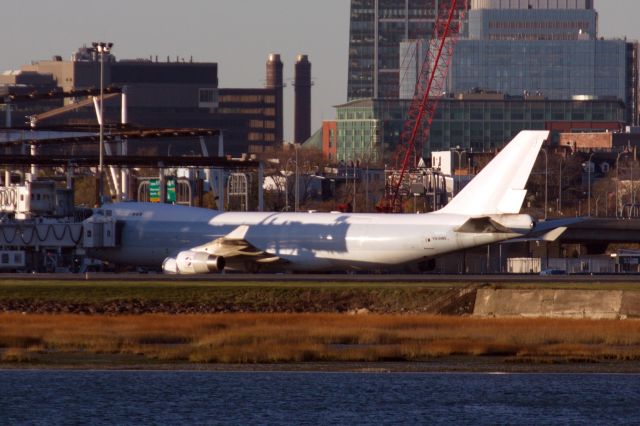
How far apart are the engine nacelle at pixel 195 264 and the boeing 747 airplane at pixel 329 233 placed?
60mm

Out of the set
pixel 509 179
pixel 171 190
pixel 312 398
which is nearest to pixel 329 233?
pixel 509 179

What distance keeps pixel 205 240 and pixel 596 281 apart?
27.0 m

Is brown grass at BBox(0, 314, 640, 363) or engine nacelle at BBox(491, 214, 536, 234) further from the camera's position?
engine nacelle at BBox(491, 214, 536, 234)

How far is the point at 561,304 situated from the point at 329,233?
2699 cm

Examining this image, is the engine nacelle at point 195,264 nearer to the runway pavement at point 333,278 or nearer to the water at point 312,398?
the runway pavement at point 333,278

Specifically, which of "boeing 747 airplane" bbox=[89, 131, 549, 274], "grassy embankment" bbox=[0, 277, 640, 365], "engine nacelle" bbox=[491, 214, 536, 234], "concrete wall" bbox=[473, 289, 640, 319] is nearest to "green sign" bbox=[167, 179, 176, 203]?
"boeing 747 airplane" bbox=[89, 131, 549, 274]

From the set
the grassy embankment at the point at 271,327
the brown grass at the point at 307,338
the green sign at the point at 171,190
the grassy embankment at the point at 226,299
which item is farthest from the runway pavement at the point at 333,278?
the green sign at the point at 171,190

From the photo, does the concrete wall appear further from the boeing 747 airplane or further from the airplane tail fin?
the airplane tail fin

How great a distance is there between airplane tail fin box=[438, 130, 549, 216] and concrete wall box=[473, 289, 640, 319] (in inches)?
824

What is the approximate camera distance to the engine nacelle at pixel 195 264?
106 metres

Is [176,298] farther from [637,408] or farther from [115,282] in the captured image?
Answer: [637,408]

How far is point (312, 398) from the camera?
5481cm

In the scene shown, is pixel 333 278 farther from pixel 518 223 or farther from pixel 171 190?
pixel 171 190

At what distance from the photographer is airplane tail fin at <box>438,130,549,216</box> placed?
105 m
